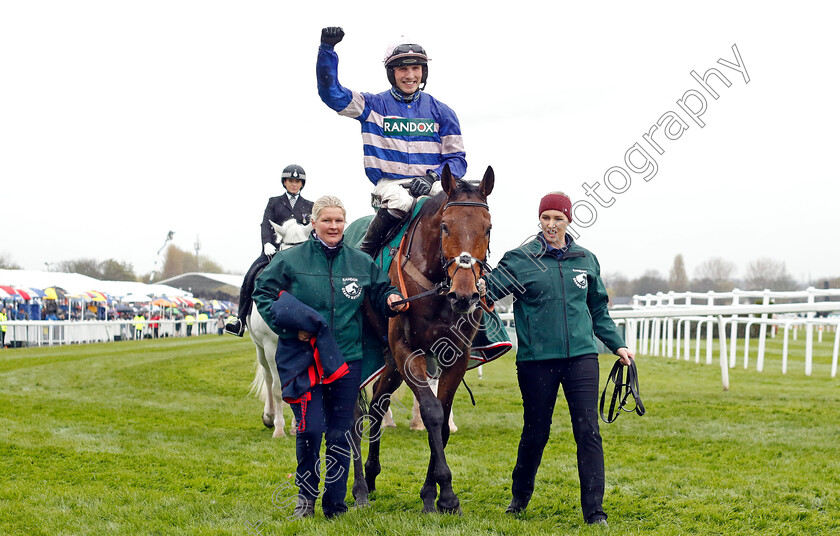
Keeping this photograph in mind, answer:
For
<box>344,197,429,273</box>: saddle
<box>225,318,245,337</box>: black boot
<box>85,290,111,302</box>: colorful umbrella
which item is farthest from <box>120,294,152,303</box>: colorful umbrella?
<box>344,197,429,273</box>: saddle

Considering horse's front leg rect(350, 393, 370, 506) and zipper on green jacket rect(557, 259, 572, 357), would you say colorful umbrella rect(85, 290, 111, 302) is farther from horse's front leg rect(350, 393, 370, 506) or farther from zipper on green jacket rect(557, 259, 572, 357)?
zipper on green jacket rect(557, 259, 572, 357)

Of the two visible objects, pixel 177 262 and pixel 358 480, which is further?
pixel 177 262

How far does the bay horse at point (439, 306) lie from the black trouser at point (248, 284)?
2.86 m

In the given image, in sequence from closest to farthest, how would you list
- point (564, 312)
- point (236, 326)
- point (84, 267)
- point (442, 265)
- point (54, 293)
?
point (564, 312) < point (442, 265) < point (236, 326) < point (54, 293) < point (84, 267)

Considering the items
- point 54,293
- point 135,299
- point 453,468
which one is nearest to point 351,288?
point 453,468

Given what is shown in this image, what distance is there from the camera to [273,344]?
6984 mm

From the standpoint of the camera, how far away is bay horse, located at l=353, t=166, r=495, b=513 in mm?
4000

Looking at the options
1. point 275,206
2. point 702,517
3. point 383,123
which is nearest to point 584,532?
point 702,517

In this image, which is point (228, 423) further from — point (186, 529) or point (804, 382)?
point (804, 382)

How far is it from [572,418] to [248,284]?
427 cm

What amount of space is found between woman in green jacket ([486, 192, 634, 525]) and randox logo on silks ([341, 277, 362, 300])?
0.75 meters

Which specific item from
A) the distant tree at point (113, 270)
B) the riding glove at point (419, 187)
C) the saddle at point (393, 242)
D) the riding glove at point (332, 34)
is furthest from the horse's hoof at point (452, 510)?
the distant tree at point (113, 270)

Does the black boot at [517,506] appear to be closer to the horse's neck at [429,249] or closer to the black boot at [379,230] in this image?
the horse's neck at [429,249]

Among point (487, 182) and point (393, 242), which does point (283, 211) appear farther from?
point (487, 182)
